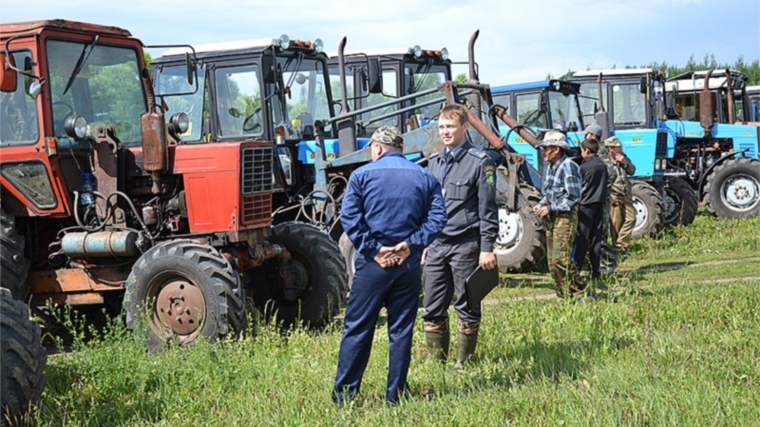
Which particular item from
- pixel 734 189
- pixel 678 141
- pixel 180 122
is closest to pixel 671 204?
pixel 734 189

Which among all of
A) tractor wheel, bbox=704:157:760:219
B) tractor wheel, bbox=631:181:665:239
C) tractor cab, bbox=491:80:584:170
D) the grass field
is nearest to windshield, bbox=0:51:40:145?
the grass field

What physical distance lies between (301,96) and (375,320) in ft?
22.5

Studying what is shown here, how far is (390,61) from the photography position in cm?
1391

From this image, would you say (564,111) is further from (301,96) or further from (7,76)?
(7,76)

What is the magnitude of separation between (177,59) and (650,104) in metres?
8.25

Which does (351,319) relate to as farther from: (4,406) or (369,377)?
(4,406)

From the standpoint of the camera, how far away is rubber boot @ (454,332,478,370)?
6.39 metres

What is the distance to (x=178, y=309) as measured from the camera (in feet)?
24.2

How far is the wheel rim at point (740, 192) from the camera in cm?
1681

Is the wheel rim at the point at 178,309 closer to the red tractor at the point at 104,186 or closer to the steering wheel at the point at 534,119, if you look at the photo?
the red tractor at the point at 104,186

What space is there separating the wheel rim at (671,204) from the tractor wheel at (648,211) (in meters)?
1.42

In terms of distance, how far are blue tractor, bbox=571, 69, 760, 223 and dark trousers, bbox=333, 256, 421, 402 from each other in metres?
10.1

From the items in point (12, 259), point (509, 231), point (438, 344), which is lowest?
point (438, 344)

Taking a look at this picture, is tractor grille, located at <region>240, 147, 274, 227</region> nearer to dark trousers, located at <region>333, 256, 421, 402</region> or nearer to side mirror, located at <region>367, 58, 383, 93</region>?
dark trousers, located at <region>333, 256, 421, 402</region>
